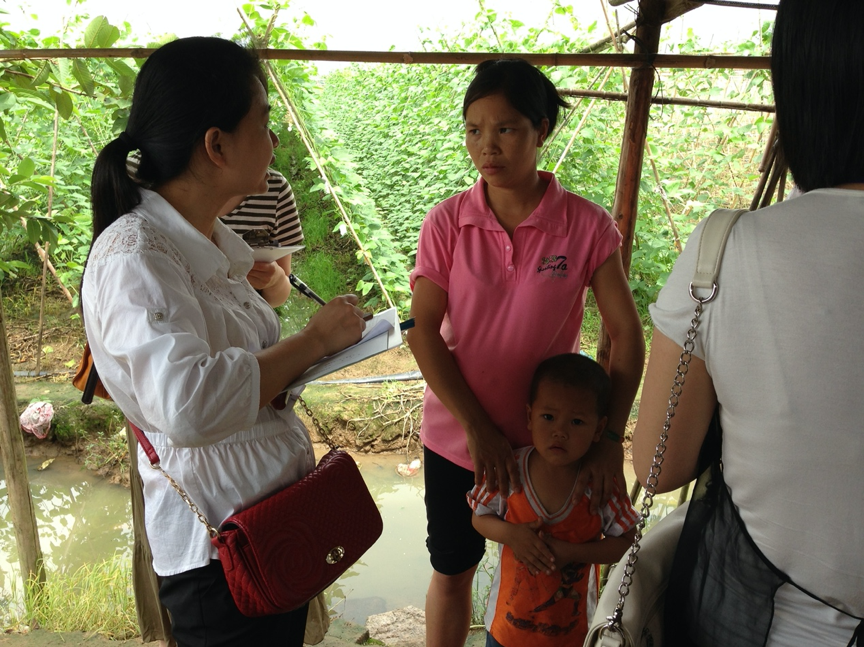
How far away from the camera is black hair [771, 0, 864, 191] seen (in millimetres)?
738

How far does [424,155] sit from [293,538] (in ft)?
17.9

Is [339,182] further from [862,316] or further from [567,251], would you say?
[862,316]

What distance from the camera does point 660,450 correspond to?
2.92ft

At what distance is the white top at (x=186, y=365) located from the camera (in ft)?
3.17

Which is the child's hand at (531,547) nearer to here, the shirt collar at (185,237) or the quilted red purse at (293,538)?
the quilted red purse at (293,538)

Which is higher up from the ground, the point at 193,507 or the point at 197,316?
the point at 197,316

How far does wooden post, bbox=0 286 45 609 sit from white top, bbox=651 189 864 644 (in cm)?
228

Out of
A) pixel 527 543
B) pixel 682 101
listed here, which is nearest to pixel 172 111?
pixel 527 543

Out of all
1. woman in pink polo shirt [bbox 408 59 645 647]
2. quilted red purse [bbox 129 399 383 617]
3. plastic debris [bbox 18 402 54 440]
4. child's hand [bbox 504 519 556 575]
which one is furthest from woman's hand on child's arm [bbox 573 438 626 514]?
plastic debris [bbox 18 402 54 440]

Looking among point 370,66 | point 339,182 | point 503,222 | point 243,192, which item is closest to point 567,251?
point 503,222

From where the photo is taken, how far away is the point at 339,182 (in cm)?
536

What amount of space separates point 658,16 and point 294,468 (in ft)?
5.01

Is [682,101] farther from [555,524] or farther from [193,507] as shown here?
[193,507]

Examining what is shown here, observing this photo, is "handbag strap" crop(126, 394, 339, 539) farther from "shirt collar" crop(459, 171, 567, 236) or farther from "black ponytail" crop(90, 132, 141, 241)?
"shirt collar" crop(459, 171, 567, 236)
